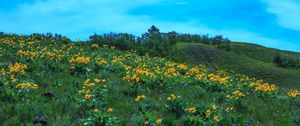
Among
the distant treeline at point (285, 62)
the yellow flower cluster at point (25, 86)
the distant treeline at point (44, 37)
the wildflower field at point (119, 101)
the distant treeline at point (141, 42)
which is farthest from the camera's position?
the distant treeline at point (285, 62)

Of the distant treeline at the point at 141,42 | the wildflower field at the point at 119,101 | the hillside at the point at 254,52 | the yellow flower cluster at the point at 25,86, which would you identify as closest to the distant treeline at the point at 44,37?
the distant treeline at the point at 141,42

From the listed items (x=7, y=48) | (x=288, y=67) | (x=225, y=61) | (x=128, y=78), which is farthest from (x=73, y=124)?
(x=288, y=67)

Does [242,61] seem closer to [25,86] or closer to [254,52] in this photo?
[254,52]

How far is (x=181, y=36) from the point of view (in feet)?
143

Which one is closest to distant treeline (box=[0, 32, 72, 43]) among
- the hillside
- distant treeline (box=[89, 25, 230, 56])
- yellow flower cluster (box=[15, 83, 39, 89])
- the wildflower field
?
distant treeline (box=[89, 25, 230, 56])

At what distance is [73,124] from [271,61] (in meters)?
34.8

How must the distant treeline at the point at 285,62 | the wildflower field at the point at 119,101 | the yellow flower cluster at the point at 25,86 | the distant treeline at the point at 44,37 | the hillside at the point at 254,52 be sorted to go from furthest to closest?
the hillside at the point at 254,52 < the distant treeline at the point at 285,62 < the distant treeline at the point at 44,37 < the yellow flower cluster at the point at 25,86 < the wildflower field at the point at 119,101

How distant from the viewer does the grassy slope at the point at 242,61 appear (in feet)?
100

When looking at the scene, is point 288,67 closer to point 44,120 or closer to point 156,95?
point 156,95

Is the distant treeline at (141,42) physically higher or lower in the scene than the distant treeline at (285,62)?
higher

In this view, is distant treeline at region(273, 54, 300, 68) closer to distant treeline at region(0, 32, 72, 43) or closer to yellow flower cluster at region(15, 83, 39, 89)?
distant treeline at region(0, 32, 72, 43)

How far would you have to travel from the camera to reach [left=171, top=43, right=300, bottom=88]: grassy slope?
3058 centimetres

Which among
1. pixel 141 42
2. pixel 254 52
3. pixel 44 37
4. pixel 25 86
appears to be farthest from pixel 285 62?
pixel 25 86

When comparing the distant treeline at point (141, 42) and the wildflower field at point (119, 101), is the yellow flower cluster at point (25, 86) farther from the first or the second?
the distant treeline at point (141, 42)
